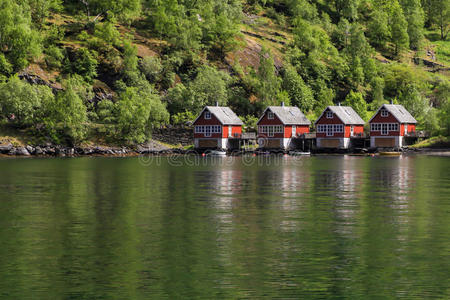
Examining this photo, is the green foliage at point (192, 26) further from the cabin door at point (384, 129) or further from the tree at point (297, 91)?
the cabin door at point (384, 129)

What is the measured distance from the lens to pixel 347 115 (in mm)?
159750

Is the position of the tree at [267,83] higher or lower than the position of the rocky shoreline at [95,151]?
higher

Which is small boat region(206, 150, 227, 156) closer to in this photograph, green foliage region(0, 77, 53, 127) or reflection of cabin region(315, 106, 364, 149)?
reflection of cabin region(315, 106, 364, 149)

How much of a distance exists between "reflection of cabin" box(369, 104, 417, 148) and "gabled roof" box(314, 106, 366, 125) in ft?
14.7

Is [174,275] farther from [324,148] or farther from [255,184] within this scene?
[324,148]

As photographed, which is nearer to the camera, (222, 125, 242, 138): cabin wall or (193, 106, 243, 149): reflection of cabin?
(193, 106, 243, 149): reflection of cabin

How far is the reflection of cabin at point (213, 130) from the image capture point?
15275cm

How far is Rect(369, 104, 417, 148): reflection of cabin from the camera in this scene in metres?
155

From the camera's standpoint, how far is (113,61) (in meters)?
167

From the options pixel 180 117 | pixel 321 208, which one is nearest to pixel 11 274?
pixel 321 208

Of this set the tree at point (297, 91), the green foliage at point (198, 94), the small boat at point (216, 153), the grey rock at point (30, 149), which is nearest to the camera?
the grey rock at point (30, 149)

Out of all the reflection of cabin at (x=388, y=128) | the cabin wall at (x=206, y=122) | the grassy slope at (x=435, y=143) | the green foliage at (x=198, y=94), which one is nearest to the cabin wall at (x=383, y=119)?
the reflection of cabin at (x=388, y=128)

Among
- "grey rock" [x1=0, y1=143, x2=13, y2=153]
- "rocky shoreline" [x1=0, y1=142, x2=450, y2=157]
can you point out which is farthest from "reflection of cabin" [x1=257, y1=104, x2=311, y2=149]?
"grey rock" [x1=0, y1=143, x2=13, y2=153]

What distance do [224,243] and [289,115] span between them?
428 ft
